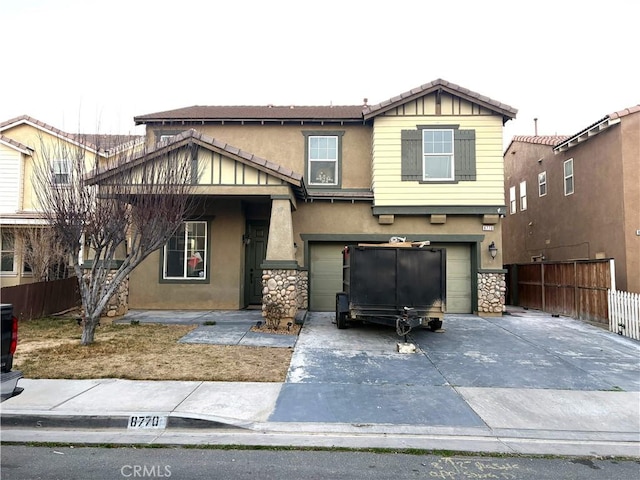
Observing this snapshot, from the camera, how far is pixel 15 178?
16047 mm

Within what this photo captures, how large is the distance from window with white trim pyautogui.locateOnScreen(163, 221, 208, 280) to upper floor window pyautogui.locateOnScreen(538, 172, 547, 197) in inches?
551

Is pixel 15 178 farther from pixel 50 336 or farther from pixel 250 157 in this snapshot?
pixel 250 157

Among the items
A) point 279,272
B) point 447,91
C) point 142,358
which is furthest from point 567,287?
point 142,358

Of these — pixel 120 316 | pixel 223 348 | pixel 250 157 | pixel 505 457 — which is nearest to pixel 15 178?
pixel 120 316

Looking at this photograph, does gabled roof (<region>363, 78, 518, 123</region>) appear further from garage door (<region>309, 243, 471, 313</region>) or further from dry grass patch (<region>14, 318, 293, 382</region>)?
dry grass patch (<region>14, 318, 293, 382</region>)

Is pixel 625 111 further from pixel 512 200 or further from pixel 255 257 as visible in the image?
pixel 255 257

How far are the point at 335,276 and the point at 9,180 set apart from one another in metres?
13.4

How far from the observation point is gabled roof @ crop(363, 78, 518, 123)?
42.8ft

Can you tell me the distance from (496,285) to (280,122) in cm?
903

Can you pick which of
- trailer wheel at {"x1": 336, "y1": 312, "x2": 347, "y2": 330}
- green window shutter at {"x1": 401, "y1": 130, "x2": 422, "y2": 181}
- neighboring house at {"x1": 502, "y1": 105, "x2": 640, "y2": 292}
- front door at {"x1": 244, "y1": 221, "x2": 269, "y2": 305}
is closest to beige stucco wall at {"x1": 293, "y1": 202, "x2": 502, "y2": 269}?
green window shutter at {"x1": 401, "y1": 130, "x2": 422, "y2": 181}

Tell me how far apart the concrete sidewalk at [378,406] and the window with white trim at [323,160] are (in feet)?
23.5

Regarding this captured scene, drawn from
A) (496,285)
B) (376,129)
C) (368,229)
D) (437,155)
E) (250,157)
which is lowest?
(496,285)

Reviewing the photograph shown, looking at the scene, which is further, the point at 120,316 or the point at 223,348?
the point at 120,316

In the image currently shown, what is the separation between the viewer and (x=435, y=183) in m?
13.3
